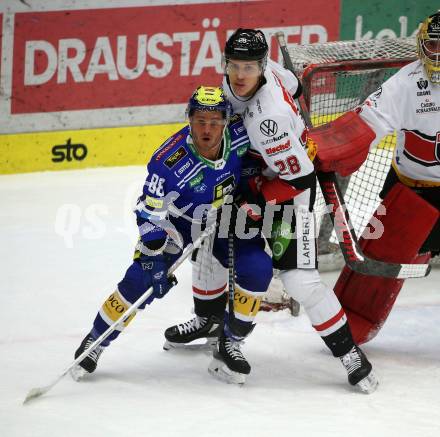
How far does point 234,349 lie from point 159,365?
335 millimetres

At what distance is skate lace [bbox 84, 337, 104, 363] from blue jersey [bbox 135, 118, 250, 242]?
45cm

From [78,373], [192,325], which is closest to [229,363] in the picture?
[192,325]

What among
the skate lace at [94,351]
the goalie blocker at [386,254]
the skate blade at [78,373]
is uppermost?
the goalie blocker at [386,254]

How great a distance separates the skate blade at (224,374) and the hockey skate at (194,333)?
274mm

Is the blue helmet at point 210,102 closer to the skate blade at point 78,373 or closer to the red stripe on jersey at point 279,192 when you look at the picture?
the red stripe on jersey at point 279,192

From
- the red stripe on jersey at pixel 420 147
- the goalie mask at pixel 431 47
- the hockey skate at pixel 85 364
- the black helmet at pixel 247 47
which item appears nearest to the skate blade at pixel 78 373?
the hockey skate at pixel 85 364

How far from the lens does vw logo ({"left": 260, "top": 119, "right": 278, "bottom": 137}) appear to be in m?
3.77

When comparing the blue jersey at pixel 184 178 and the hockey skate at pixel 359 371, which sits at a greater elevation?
the blue jersey at pixel 184 178

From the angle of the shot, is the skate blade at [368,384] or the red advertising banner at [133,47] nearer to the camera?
the skate blade at [368,384]

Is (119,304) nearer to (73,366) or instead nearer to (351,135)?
(73,366)

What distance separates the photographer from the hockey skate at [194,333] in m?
4.37

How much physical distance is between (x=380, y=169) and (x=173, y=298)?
1.86m

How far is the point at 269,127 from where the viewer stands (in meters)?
3.78

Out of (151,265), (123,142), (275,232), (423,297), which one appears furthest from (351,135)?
(123,142)
